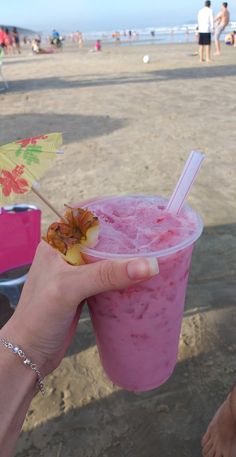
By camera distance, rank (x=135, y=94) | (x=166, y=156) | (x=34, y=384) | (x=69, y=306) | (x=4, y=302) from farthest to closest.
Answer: (x=135, y=94) → (x=166, y=156) → (x=4, y=302) → (x=34, y=384) → (x=69, y=306)

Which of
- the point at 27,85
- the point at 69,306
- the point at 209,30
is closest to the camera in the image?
the point at 69,306

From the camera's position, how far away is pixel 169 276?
4.11 ft

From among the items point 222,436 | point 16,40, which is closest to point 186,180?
point 222,436

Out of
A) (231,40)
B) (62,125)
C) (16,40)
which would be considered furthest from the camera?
(16,40)

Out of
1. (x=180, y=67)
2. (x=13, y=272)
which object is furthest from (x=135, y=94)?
(x=13, y=272)

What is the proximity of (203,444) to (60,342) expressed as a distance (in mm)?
790

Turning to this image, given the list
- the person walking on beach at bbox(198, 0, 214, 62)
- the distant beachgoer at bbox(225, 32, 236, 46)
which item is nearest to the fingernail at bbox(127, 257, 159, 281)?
the person walking on beach at bbox(198, 0, 214, 62)

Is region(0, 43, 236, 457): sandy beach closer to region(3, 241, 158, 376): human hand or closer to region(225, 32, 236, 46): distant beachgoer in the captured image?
region(3, 241, 158, 376): human hand

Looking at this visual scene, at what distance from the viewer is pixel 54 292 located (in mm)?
1161

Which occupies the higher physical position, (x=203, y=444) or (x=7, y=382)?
(x=7, y=382)

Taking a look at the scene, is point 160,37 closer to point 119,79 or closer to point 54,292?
point 119,79

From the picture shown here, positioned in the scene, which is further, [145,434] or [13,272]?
[13,272]

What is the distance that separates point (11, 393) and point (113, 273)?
0.52 metres

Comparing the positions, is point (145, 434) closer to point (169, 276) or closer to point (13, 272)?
point (169, 276)
